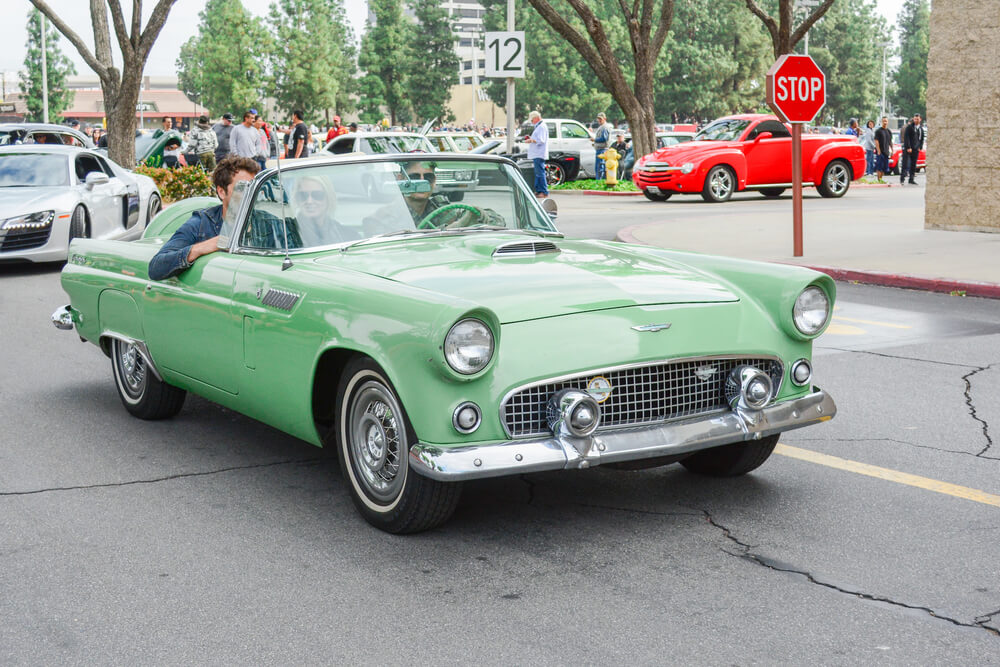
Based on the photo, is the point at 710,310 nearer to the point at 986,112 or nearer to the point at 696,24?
the point at 986,112

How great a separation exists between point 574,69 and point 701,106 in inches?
342

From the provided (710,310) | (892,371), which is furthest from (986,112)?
(710,310)

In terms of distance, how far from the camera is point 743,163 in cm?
2516

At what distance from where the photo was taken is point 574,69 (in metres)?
79.9

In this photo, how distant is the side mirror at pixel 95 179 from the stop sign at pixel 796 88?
7.77 meters

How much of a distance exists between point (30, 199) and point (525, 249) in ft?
32.9

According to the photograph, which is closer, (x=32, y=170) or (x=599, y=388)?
(x=599, y=388)

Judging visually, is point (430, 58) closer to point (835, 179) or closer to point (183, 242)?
point (835, 179)

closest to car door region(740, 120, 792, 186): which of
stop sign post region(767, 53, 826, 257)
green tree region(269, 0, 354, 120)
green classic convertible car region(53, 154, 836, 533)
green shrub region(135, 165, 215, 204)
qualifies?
green shrub region(135, 165, 215, 204)

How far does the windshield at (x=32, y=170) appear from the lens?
1441cm

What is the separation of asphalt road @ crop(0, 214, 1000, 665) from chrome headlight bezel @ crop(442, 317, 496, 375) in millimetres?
709

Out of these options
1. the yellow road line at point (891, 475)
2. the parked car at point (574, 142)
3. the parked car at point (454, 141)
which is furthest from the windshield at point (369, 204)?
the parked car at point (574, 142)

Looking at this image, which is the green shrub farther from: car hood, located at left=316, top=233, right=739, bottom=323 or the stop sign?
car hood, located at left=316, top=233, right=739, bottom=323

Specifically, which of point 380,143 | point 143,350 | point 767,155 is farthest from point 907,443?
point 767,155
